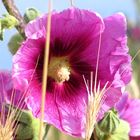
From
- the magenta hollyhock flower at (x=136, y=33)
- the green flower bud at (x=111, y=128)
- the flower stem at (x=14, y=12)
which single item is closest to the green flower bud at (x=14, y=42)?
the flower stem at (x=14, y=12)

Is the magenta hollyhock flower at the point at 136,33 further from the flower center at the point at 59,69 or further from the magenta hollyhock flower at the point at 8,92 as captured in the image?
the magenta hollyhock flower at the point at 8,92

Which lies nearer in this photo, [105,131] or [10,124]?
[10,124]

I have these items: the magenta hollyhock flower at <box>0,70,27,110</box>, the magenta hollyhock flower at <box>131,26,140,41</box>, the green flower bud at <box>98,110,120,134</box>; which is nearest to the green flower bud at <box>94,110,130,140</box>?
the green flower bud at <box>98,110,120,134</box>

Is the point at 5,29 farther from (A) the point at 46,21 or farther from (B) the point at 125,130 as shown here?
(B) the point at 125,130

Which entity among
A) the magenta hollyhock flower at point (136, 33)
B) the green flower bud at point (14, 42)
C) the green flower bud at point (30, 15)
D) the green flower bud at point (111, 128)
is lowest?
the magenta hollyhock flower at point (136, 33)

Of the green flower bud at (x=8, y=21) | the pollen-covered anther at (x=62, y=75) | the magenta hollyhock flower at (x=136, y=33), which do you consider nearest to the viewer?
the green flower bud at (x=8, y=21)

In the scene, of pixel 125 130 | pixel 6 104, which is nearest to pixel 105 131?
pixel 125 130
